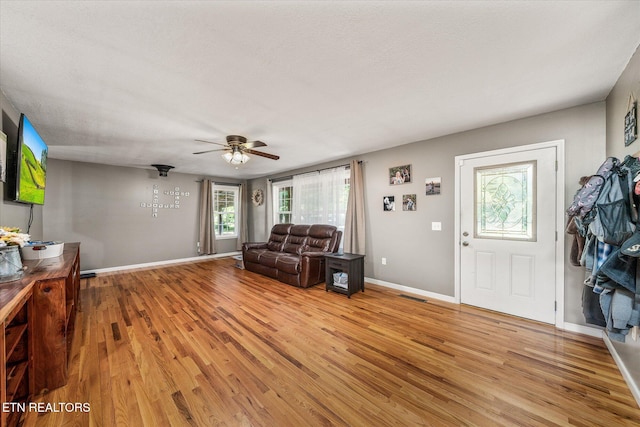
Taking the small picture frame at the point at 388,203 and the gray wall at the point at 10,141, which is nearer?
the gray wall at the point at 10,141

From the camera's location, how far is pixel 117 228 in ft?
17.6

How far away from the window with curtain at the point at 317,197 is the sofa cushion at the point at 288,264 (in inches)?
46.0

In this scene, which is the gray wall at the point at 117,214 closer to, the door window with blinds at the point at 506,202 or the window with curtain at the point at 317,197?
the window with curtain at the point at 317,197

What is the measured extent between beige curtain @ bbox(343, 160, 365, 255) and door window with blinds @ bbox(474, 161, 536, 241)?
5.83ft

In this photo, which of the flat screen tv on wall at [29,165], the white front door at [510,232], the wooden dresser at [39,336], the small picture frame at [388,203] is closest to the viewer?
the wooden dresser at [39,336]

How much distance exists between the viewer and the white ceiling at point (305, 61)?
134cm

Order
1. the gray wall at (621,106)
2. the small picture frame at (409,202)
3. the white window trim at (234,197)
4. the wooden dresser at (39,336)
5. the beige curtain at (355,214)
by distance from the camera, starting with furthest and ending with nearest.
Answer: the white window trim at (234,197), the beige curtain at (355,214), the small picture frame at (409,202), the gray wall at (621,106), the wooden dresser at (39,336)

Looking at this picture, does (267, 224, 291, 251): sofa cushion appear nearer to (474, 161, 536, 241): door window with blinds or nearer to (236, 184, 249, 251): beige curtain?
(236, 184, 249, 251): beige curtain

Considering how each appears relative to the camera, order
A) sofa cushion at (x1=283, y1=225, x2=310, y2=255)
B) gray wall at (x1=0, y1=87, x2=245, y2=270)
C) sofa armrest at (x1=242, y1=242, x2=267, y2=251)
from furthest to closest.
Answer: sofa armrest at (x1=242, y1=242, x2=267, y2=251) → sofa cushion at (x1=283, y1=225, x2=310, y2=255) → gray wall at (x1=0, y1=87, x2=245, y2=270)

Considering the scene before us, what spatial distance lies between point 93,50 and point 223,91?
866 millimetres

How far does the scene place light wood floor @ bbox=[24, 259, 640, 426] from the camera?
1514 millimetres

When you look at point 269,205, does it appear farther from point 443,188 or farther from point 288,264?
point 443,188
